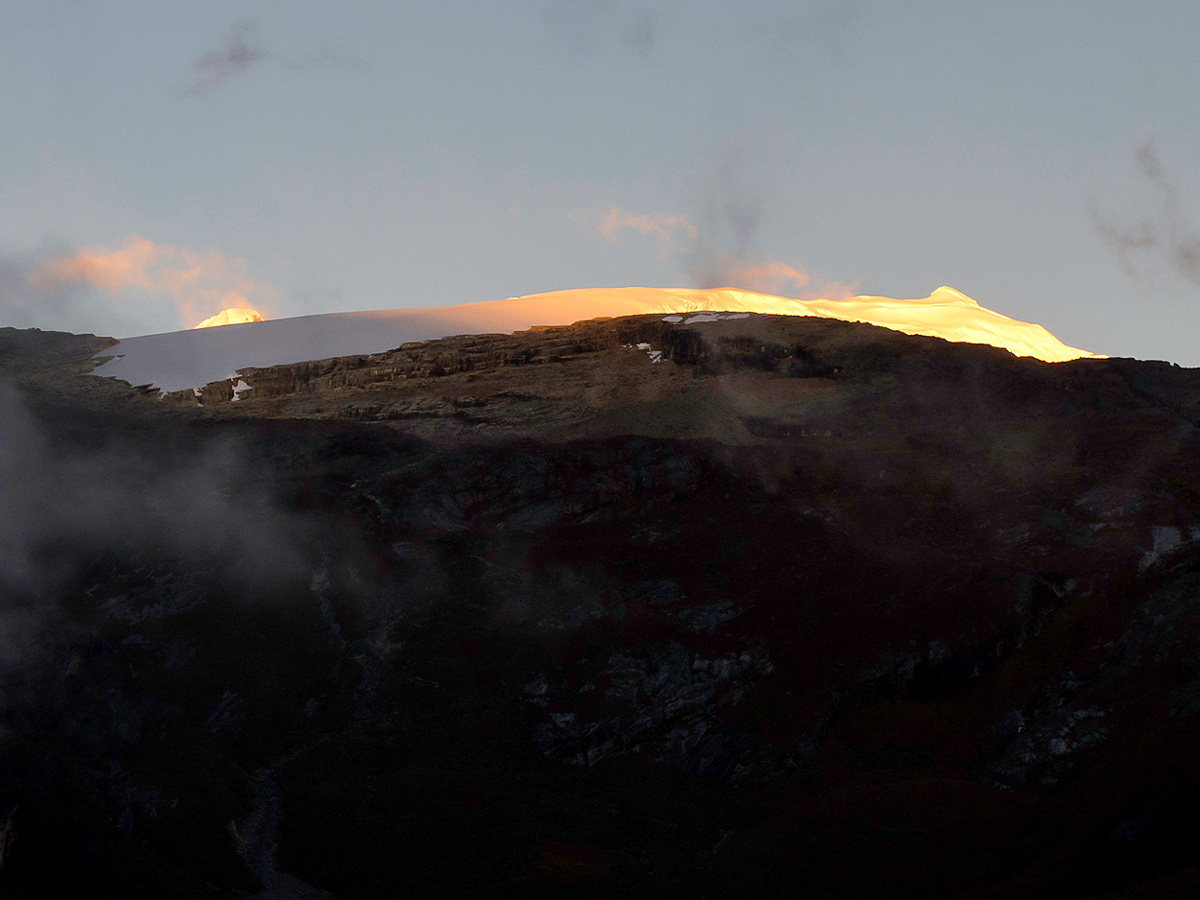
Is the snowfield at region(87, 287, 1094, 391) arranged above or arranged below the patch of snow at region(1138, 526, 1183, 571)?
above

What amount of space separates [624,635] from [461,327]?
61823 millimetres

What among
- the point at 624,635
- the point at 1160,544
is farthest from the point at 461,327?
the point at 1160,544

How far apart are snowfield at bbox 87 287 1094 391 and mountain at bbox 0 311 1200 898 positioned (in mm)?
13897

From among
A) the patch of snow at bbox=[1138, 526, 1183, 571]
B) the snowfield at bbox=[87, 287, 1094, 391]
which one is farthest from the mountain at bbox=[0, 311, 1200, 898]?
the snowfield at bbox=[87, 287, 1094, 391]

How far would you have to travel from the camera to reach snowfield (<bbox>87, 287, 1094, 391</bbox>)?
107875mm

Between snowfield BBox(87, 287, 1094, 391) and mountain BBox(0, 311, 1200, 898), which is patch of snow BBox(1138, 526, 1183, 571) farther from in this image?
snowfield BBox(87, 287, 1094, 391)

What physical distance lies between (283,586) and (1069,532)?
52.3 meters

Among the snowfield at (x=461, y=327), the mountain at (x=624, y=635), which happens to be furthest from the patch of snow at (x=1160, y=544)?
the snowfield at (x=461, y=327)

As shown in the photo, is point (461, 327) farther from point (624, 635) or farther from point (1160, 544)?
point (1160, 544)

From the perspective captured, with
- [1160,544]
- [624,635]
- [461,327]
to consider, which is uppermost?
[461,327]

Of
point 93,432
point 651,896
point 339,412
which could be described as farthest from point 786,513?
point 93,432

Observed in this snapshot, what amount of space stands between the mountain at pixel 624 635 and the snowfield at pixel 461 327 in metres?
13.9

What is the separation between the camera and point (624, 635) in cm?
6319

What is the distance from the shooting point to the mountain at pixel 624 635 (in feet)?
153
